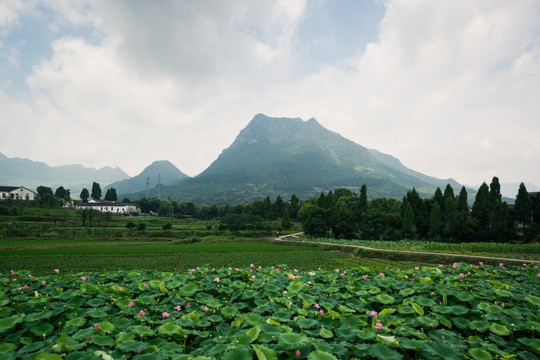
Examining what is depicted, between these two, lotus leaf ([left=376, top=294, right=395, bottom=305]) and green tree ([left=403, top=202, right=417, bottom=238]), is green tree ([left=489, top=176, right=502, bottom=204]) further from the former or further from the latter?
lotus leaf ([left=376, top=294, right=395, bottom=305])

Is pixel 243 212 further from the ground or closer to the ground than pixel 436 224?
closer to the ground

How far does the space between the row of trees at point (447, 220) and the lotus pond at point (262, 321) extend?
136 ft

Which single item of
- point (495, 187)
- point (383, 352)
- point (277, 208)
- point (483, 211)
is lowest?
point (383, 352)

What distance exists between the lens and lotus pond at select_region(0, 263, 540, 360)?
3.62 m

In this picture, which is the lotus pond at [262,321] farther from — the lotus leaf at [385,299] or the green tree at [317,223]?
the green tree at [317,223]

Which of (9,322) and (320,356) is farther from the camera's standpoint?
(9,322)

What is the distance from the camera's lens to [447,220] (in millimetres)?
42812

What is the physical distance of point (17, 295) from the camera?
611 cm

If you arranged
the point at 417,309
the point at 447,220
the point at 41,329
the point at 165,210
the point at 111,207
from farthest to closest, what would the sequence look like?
the point at 111,207 → the point at 165,210 → the point at 447,220 → the point at 417,309 → the point at 41,329

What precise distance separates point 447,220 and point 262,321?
48.1 meters

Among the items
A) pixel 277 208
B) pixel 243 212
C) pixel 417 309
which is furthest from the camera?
pixel 243 212

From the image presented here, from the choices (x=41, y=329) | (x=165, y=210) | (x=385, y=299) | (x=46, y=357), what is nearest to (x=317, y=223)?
(x=385, y=299)

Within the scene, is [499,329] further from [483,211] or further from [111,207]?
[111,207]

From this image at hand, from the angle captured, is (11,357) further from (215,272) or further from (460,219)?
(460,219)
